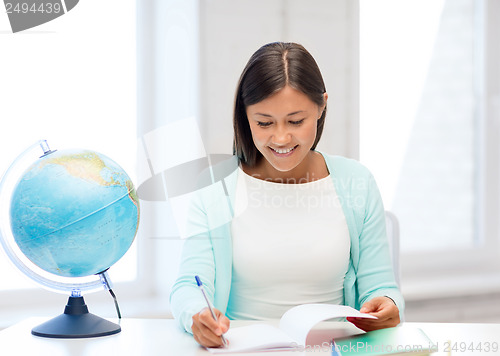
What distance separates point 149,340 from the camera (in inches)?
46.8

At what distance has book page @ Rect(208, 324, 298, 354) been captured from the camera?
1.10 metres


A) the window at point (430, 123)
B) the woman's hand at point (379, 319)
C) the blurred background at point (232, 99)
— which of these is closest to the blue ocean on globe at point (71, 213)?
the woman's hand at point (379, 319)

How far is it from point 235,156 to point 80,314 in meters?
0.60

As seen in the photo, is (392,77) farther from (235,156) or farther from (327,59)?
(235,156)

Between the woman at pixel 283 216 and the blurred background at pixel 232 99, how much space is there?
0.61m

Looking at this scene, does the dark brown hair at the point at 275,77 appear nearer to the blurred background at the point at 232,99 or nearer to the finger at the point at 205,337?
the finger at the point at 205,337

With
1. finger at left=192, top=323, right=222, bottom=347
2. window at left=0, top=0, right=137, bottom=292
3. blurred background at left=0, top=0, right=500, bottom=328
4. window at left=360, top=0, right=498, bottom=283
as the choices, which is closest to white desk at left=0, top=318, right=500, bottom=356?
finger at left=192, top=323, right=222, bottom=347

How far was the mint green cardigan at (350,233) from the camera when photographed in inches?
56.5

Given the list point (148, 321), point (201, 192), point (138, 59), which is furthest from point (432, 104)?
point (148, 321)

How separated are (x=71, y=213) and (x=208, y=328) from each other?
0.34 m

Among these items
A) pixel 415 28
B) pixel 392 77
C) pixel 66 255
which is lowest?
pixel 66 255

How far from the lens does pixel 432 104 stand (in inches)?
104

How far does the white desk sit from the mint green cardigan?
0.13 m

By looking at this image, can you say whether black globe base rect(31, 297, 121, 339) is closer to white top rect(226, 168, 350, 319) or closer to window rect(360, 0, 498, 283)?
white top rect(226, 168, 350, 319)
